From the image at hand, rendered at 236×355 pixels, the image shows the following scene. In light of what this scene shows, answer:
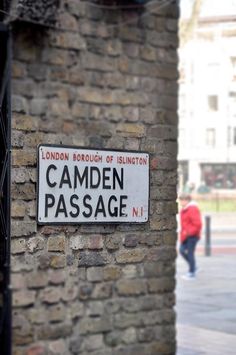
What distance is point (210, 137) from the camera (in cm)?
2712

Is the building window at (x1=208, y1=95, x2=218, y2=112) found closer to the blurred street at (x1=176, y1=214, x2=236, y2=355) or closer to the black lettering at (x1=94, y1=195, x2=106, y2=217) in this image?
the blurred street at (x1=176, y1=214, x2=236, y2=355)

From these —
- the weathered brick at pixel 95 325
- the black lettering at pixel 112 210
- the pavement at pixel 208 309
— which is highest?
the black lettering at pixel 112 210

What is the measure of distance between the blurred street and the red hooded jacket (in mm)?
857

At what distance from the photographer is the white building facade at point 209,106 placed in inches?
472

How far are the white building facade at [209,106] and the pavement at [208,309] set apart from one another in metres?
2.33

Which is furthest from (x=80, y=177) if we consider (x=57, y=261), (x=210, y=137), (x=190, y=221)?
(x=210, y=137)

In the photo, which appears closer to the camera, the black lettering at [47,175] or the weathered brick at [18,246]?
the weathered brick at [18,246]

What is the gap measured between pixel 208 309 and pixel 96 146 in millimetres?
5440

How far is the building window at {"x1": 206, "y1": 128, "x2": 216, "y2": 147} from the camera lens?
25.4m

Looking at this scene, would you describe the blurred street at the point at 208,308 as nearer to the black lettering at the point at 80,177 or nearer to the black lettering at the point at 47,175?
the black lettering at the point at 80,177

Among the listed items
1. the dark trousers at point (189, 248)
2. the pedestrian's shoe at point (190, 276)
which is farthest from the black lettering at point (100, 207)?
the pedestrian's shoe at point (190, 276)

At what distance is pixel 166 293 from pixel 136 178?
1014 mm

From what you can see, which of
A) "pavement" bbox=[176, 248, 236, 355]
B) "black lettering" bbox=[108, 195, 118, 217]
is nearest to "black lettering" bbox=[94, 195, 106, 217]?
"black lettering" bbox=[108, 195, 118, 217]

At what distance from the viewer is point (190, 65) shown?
70.7 feet
